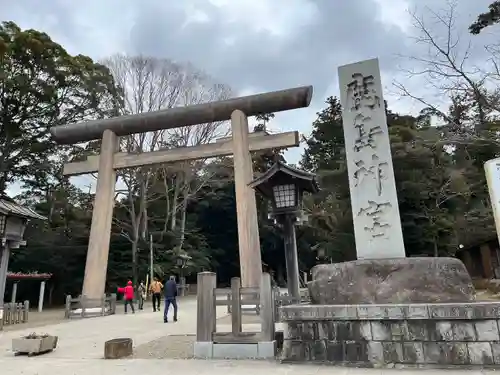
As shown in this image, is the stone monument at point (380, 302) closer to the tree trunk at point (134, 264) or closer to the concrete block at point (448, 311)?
the concrete block at point (448, 311)

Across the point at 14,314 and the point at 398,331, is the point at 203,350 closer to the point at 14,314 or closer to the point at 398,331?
the point at 398,331

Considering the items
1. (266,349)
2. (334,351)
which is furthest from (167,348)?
(334,351)

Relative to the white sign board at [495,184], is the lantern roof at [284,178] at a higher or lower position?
higher

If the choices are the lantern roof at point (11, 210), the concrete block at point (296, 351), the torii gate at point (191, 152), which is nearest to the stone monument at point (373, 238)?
the concrete block at point (296, 351)

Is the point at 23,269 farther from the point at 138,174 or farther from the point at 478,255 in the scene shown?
the point at 478,255

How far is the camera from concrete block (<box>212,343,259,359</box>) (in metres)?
6.51

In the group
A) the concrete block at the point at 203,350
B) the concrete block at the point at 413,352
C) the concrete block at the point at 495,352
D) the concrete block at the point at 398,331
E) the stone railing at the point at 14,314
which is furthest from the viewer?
the stone railing at the point at 14,314

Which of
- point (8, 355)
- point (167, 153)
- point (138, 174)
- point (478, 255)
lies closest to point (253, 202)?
point (167, 153)

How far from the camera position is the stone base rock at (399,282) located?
561 cm

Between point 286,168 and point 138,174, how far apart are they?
17.8 metres

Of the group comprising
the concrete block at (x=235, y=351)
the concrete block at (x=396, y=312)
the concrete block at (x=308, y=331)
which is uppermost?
the concrete block at (x=396, y=312)

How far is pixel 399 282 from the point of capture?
18.8 ft

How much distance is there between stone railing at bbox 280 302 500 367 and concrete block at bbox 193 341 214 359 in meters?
1.52

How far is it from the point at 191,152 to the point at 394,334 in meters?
12.0
